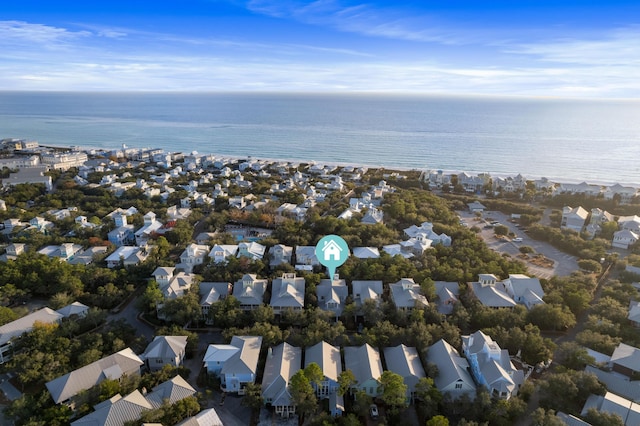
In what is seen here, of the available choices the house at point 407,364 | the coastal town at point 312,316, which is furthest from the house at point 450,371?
the house at point 407,364

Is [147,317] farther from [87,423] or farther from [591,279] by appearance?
[591,279]

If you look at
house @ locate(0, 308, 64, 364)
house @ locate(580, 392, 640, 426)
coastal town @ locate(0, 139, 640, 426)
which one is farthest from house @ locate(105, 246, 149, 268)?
house @ locate(580, 392, 640, 426)

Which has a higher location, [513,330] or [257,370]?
[513,330]

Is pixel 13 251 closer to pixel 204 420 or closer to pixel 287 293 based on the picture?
pixel 287 293

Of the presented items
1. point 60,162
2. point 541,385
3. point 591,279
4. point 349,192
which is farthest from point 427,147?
point 541,385

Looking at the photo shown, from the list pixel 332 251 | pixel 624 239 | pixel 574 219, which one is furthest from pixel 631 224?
pixel 332 251

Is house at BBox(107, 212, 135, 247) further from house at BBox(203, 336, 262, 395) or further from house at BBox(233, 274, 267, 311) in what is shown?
house at BBox(203, 336, 262, 395)
